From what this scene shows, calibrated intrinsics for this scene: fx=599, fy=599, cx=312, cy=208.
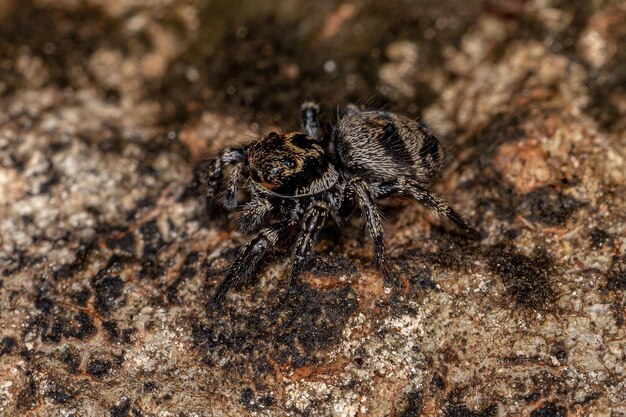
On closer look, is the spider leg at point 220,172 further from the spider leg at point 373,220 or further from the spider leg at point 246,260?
the spider leg at point 373,220

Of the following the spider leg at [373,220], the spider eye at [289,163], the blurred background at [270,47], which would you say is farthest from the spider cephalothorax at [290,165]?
the blurred background at [270,47]

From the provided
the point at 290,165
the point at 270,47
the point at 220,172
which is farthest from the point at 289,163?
the point at 270,47

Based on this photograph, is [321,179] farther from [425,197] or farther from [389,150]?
[425,197]

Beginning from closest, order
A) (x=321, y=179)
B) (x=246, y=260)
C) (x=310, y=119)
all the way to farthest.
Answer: (x=246, y=260)
(x=321, y=179)
(x=310, y=119)

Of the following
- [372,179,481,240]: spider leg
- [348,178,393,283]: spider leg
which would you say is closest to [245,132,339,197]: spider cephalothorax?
[348,178,393,283]: spider leg

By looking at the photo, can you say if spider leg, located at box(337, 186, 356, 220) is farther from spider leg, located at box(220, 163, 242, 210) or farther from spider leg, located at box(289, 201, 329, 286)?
spider leg, located at box(220, 163, 242, 210)

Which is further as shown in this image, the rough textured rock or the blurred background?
the blurred background
